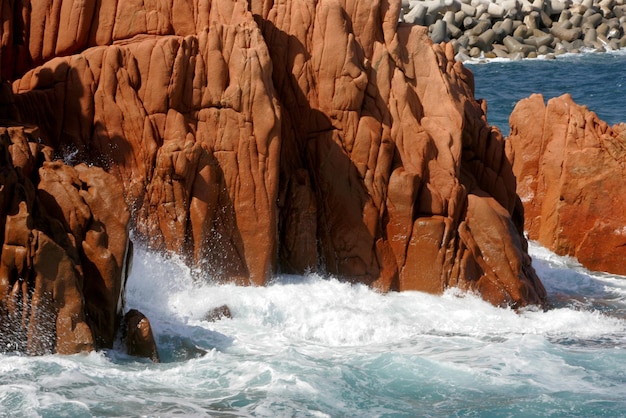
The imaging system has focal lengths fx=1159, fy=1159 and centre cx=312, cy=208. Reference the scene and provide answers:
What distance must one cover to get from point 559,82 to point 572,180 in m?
22.1

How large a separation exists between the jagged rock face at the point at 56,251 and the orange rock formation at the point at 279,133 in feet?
7.15

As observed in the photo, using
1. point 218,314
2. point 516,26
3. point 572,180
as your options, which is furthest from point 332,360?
point 516,26

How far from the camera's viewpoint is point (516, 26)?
5131 centimetres

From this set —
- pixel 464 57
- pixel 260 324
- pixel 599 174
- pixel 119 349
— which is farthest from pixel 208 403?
pixel 464 57

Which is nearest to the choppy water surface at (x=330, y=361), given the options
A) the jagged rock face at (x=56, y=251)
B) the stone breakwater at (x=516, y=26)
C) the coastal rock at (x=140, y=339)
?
the coastal rock at (x=140, y=339)

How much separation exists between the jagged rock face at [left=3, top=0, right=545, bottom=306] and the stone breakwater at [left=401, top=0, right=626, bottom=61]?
30.9 m

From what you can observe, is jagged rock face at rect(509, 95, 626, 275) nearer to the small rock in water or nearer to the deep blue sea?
the deep blue sea

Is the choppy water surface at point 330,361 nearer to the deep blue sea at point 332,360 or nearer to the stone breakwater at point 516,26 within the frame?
the deep blue sea at point 332,360

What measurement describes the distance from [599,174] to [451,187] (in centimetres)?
566

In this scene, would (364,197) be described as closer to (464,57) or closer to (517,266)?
(517,266)

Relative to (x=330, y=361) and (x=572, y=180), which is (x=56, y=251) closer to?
(x=330, y=361)

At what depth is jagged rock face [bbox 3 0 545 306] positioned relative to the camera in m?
15.9

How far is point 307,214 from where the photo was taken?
16.8 m

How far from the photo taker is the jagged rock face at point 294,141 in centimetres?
1595
